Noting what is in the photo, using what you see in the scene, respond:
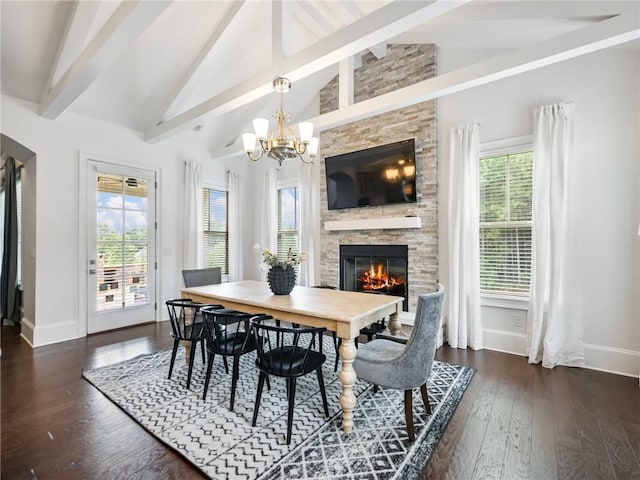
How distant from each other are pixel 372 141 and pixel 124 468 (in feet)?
14.6

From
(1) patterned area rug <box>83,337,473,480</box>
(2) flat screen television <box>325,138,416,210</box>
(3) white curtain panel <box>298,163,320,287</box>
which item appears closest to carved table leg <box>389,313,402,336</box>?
(1) patterned area rug <box>83,337,473,480</box>

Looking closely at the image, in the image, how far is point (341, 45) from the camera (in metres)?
2.57

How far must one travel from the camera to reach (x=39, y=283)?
394 centimetres

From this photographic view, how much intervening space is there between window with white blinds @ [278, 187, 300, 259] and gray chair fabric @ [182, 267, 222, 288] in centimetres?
199

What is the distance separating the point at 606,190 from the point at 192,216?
5405mm

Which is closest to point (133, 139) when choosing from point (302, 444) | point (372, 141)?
point (372, 141)

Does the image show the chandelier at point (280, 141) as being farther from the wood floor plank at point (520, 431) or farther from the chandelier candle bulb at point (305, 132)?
the wood floor plank at point (520, 431)

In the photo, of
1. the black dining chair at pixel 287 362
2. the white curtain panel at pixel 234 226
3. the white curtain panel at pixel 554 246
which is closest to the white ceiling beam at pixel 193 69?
the white curtain panel at pixel 234 226

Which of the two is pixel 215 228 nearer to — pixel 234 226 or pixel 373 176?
pixel 234 226

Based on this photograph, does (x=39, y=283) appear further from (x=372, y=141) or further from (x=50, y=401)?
(x=372, y=141)

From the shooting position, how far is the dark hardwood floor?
5.82ft

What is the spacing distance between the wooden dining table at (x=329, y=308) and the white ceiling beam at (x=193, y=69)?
267 centimetres

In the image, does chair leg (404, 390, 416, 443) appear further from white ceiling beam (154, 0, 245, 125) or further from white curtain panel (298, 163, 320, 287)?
white ceiling beam (154, 0, 245, 125)

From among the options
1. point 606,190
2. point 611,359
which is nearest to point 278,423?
point 611,359
